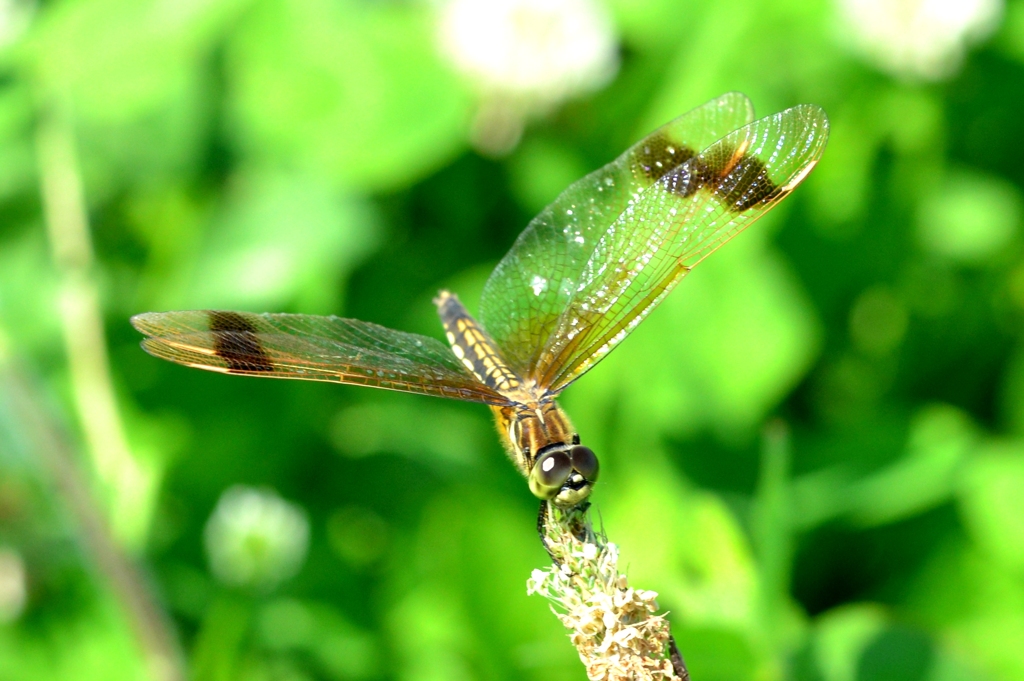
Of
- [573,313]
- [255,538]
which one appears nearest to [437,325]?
[255,538]

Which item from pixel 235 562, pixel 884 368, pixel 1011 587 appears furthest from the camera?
pixel 884 368

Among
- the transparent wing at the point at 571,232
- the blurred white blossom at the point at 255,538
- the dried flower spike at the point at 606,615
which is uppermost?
the blurred white blossom at the point at 255,538

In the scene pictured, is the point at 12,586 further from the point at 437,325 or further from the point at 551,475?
the point at 551,475

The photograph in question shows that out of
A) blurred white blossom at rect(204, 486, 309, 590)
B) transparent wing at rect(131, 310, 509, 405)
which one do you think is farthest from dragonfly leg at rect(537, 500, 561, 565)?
blurred white blossom at rect(204, 486, 309, 590)

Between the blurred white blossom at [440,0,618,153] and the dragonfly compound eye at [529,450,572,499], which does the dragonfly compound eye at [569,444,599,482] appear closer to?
the dragonfly compound eye at [529,450,572,499]

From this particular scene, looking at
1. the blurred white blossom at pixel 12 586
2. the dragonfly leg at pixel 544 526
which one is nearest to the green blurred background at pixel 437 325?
the blurred white blossom at pixel 12 586

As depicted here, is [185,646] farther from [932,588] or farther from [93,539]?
[932,588]

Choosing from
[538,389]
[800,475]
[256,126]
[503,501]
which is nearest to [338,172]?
[256,126]

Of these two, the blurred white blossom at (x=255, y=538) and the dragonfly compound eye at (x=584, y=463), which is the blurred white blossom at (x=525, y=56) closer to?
the blurred white blossom at (x=255, y=538)
